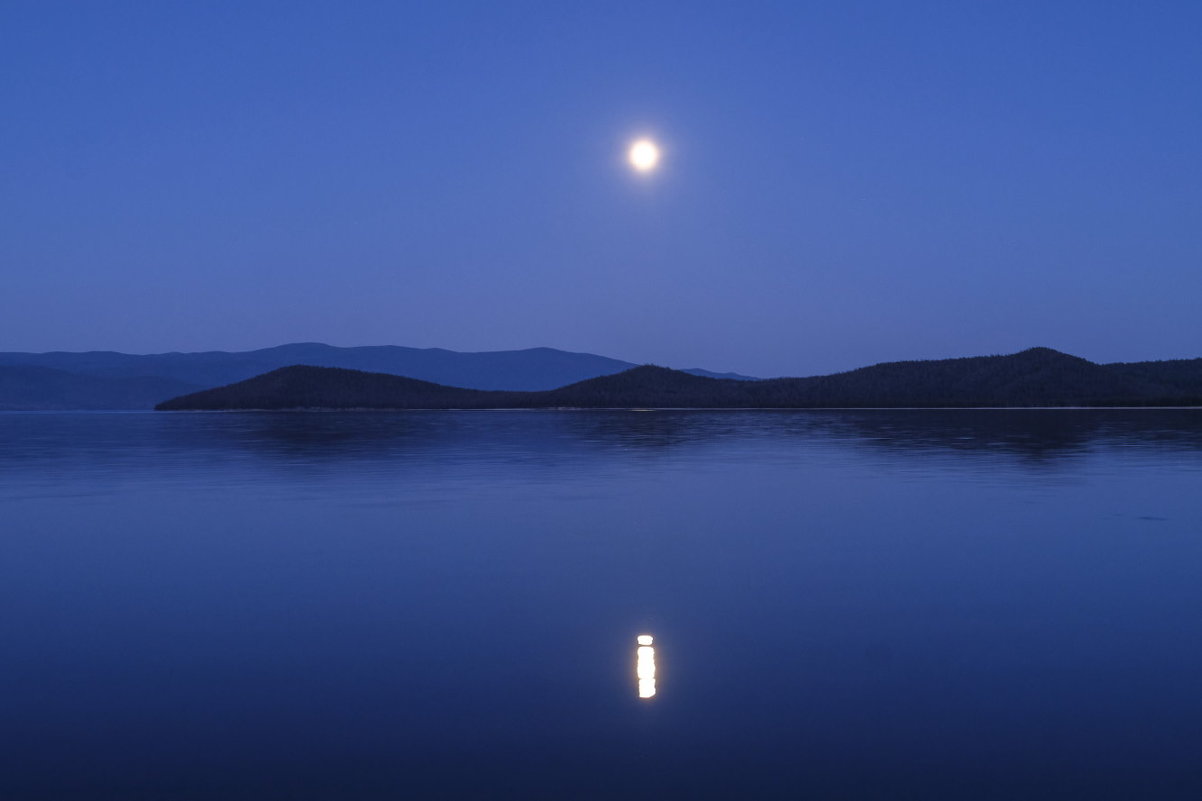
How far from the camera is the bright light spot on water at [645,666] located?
8578mm

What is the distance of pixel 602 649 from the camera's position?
10039mm

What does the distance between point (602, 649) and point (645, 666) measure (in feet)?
2.56

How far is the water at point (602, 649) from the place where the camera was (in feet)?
22.1

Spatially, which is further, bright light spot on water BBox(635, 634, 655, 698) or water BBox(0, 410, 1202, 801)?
bright light spot on water BBox(635, 634, 655, 698)

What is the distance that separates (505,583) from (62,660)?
18.1 ft

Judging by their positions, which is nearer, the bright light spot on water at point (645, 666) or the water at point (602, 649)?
the water at point (602, 649)

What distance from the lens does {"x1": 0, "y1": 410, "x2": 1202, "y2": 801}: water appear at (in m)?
6.73

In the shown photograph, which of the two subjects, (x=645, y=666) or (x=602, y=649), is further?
(x=602, y=649)

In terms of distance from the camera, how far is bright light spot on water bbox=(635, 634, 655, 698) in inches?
338

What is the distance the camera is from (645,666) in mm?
9375

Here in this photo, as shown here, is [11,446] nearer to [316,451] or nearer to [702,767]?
[316,451]

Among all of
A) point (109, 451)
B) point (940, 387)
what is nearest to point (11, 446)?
point (109, 451)

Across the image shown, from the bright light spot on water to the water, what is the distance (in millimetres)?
89

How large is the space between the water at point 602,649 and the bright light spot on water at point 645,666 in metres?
0.09
